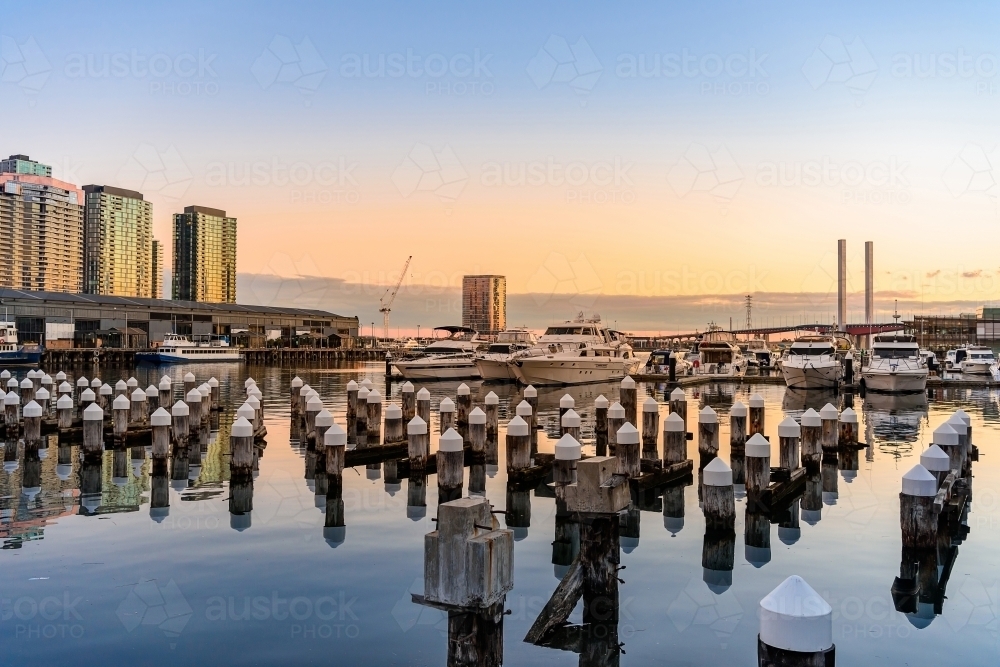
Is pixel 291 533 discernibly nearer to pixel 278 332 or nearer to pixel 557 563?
pixel 557 563

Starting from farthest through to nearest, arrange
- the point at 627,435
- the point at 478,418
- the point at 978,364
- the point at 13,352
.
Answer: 1. the point at 13,352
2. the point at 978,364
3. the point at 478,418
4. the point at 627,435

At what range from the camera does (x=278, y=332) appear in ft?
528

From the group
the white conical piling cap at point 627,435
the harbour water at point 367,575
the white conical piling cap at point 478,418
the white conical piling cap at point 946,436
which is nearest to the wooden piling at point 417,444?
the harbour water at point 367,575

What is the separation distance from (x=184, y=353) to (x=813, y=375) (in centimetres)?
8529

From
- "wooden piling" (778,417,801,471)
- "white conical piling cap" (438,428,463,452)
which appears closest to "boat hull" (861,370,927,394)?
"wooden piling" (778,417,801,471)

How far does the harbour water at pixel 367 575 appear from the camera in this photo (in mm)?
10281

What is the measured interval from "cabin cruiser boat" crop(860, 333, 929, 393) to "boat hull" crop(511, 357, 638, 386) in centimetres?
1837

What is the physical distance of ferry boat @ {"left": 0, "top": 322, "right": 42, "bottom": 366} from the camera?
88238 mm

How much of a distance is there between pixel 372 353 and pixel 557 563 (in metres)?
155

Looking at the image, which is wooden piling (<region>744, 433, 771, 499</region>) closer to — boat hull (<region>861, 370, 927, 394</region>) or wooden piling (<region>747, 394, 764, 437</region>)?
wooden piling (<region>747, 394, 764, 437</region>)

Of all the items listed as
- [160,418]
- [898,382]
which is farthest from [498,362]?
[160,418]

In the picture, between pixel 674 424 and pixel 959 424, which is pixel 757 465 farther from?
pixel 959 424

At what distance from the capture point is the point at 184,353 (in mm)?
111062

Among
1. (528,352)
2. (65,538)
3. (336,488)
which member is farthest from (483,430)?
(528,352)
